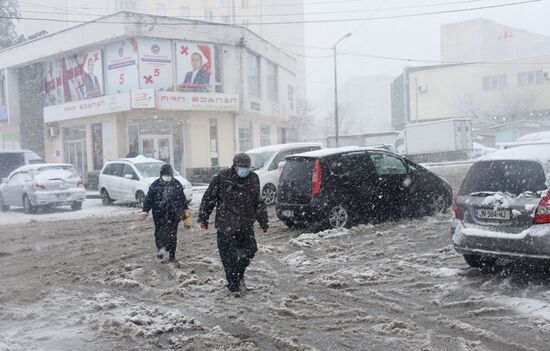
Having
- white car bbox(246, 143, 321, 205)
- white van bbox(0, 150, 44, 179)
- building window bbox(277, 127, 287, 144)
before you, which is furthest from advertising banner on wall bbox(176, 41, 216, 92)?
white car bbox(246, 143, 321, 205)

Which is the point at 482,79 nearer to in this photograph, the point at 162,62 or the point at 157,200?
the point at 162,62

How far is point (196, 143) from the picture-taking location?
28.3 metres

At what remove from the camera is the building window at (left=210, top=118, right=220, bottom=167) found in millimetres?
28953

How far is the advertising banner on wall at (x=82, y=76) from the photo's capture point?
28500 mm

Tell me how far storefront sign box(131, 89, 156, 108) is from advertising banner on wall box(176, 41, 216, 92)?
82.5 inches

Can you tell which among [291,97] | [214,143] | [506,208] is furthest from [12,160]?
[506,208]

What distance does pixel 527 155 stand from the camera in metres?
A: 6.82

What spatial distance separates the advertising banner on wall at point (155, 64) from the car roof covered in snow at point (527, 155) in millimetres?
21687

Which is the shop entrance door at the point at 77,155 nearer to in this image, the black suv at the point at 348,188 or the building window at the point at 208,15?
the black suv at the point at 348,188

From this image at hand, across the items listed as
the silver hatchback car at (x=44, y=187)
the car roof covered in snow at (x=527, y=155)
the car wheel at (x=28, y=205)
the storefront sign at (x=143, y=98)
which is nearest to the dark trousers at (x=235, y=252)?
the car roof covered in snow at (x=527, y=155)

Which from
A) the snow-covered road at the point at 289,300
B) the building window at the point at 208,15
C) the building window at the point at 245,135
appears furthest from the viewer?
the building window at the point at 208,15

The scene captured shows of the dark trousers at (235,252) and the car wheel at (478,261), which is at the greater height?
the dark trousers at (235,252)

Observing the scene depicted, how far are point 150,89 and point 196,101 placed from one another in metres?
2.30

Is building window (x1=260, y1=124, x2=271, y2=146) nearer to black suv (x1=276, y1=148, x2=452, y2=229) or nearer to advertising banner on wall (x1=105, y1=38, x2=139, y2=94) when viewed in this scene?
advertising banner on wall (x1=105, y1=38, x2=139, y2=94)
